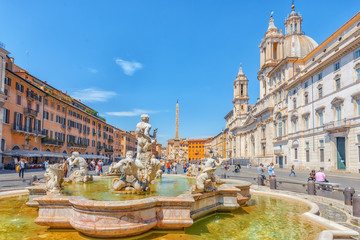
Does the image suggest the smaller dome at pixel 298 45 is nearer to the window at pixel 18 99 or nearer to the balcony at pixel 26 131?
the balcony at pixel 26 131

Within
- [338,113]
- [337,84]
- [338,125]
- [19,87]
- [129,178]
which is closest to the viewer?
[129,178]

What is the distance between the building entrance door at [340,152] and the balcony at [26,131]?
35662 mm

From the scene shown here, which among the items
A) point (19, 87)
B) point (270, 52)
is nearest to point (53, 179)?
point (19, 87)

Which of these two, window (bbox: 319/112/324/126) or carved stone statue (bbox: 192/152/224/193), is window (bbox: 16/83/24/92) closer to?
carved stone statue (bbox: 192/152/224/193)

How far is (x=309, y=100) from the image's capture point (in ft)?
112

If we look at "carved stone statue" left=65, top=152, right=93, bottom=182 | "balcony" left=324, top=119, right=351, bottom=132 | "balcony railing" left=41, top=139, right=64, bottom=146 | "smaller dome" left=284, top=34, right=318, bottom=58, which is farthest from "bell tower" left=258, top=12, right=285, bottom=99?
"carved stone statue" left=65, top=152, right=93, bottom=182

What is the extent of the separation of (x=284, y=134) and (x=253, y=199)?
3516 cm

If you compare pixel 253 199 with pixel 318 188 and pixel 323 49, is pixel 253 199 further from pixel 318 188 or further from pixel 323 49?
pixel 323 49

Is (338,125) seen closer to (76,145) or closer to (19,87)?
(19,87)

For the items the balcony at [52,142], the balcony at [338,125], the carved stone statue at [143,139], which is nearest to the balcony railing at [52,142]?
the balcony at [52,142]

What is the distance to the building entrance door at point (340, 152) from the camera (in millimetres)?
26922

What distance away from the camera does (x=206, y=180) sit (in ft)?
20.7

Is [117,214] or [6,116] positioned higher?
[6,116]

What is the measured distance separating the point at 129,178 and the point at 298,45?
169 feet
